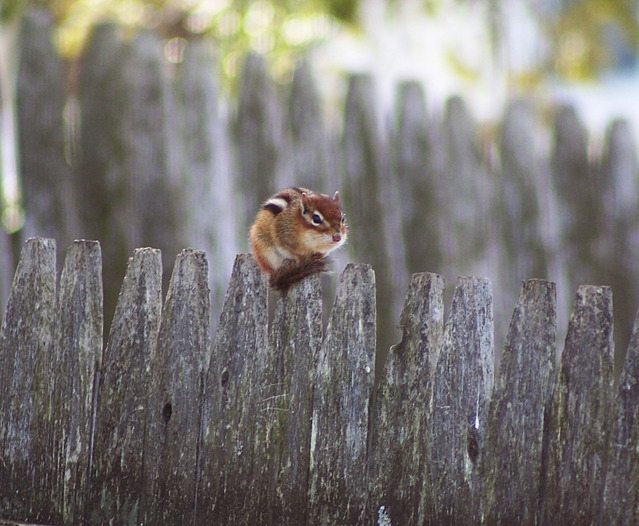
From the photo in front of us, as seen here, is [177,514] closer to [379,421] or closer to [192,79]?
[379,421]

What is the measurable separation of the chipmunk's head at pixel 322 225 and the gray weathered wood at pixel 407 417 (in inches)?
28.7

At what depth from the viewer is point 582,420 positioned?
3.36 metres

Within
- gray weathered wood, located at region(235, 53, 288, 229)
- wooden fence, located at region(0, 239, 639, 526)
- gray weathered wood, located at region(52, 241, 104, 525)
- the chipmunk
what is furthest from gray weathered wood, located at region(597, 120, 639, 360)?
gray weathered wood, located at region(52, 241, 104, 525)

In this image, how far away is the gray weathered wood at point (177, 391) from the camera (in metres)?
3.58

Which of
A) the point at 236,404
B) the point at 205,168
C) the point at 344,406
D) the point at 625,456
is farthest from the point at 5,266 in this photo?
the point at 625,456

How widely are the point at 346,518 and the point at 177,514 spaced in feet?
1.70

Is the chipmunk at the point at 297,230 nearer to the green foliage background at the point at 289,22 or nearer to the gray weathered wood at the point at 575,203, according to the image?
the gray weathered wood at the point at 575,203

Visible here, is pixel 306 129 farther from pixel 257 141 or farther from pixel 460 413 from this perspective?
pixel 460 413

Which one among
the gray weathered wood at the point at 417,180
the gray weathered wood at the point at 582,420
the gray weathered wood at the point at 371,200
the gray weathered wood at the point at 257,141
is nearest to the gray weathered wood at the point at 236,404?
the gray weathered wood at the point at 582,420

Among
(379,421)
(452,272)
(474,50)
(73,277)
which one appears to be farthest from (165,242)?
(474,50)

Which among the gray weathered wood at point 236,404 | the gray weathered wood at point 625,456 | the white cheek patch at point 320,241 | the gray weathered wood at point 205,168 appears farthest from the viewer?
the gray weathered wood at point 205,168

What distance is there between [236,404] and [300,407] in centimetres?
20

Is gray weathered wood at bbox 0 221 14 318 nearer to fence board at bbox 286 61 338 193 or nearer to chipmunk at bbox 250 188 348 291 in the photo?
fence board at bbox 286 61 338 193

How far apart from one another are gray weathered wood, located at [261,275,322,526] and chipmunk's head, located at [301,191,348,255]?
0.59 metres
